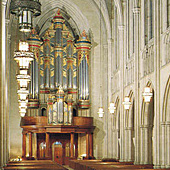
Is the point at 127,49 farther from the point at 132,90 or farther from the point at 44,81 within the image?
the point at 44,81

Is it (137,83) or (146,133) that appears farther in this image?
(137,83)

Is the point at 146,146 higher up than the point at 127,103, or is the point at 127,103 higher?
the point at 127,103

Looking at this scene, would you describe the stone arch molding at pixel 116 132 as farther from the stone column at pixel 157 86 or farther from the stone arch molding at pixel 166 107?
the stone arch molding at pixel 166 107

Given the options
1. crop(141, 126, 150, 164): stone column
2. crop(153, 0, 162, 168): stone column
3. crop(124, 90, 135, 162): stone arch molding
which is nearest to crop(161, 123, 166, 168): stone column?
crop(153, 0, 162, 168): stone column

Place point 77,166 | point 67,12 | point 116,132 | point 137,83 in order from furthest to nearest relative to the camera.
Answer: point 67,12
point 116,132
point 77,166
point 137,83

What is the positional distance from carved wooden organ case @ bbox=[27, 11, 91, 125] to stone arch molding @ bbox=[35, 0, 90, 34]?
1.09m

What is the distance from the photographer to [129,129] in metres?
30.7

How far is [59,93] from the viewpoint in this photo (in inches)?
1465

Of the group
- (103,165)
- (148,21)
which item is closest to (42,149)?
(103,165)

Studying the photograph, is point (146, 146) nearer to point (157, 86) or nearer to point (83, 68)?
point (157, 86)

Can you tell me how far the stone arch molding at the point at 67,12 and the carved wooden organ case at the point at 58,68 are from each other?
1092mm

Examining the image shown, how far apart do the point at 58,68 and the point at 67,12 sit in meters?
5.15

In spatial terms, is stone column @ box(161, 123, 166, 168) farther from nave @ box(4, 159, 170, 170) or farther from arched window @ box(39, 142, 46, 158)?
arched window @ box(39, 142, 46, 158)

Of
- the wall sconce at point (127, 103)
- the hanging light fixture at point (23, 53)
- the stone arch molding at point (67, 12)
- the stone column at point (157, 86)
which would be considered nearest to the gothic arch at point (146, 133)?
the wall sconce at point (127, 103)
